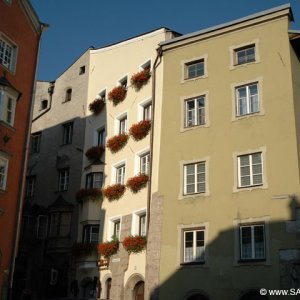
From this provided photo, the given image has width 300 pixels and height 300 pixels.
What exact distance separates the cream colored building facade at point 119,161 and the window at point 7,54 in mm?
6561

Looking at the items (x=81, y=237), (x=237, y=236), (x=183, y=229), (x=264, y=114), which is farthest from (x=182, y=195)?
(x=81, y=237)

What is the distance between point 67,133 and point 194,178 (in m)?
12.8

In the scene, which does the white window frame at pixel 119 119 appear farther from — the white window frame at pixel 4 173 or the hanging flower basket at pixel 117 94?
the white window frame at pixel 4 173

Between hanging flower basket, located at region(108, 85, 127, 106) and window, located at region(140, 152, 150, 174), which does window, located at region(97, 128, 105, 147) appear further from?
window, located at region(140, 152, 150, 174)

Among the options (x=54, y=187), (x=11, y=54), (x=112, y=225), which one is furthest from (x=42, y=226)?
(x=11, y=54)

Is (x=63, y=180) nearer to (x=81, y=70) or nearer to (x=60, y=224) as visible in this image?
(x=60, y=224)

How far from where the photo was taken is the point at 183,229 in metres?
22.6

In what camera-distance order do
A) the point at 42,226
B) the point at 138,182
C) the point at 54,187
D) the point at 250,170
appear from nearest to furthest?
the point at 250,170 → the point at 138,182 → the point at 42,226 → the point at 54,187

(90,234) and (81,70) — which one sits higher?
(81,70)

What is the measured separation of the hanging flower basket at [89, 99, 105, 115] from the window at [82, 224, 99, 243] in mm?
7061

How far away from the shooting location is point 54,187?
105ft

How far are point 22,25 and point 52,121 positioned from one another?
9.20 metres

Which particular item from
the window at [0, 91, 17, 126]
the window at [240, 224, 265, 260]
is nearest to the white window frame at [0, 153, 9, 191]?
the window at [0, 91, 17, 126]

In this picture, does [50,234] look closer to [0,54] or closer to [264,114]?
[0,54]
